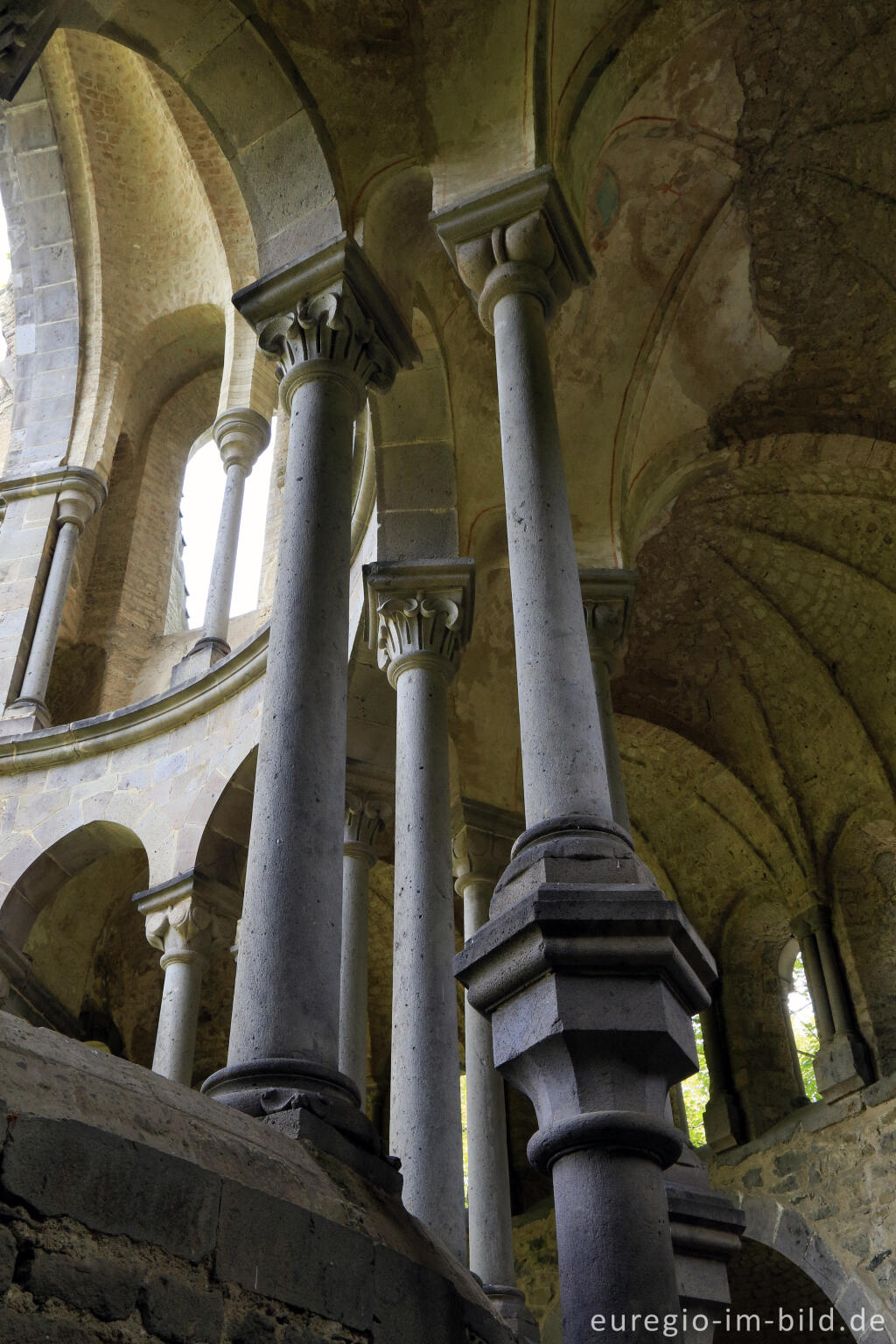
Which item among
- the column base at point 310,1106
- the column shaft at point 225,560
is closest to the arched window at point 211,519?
the column shaft at point 225,560

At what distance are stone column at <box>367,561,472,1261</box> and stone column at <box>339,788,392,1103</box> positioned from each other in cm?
128

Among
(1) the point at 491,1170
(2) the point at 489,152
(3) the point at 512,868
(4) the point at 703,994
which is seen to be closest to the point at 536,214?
(2) the point at 489,152

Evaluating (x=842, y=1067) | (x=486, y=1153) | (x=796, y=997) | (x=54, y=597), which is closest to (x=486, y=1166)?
(x=486, y=1153)

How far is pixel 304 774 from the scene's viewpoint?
390 cm

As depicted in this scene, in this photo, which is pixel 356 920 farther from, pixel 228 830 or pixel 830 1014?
pixel 830 1014

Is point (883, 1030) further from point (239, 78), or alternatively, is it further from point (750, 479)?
point (239, 78)

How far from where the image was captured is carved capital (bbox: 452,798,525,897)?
8.20 metres

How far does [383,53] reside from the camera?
578cm

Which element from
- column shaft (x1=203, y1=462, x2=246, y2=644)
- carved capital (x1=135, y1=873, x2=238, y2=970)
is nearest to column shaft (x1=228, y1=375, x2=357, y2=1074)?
carved capital (x1=135, y1=873, x2=238, y2=970)

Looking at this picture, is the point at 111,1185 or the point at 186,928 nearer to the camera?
the point at 111,1185

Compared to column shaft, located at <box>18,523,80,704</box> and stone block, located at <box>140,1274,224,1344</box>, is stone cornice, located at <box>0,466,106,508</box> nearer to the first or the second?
column shaft, located at <box>18,523,80,704</box>

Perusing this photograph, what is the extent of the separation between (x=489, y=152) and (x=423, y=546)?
2.12m

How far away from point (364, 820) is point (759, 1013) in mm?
5564

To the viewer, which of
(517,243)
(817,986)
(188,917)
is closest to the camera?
(517,243)
